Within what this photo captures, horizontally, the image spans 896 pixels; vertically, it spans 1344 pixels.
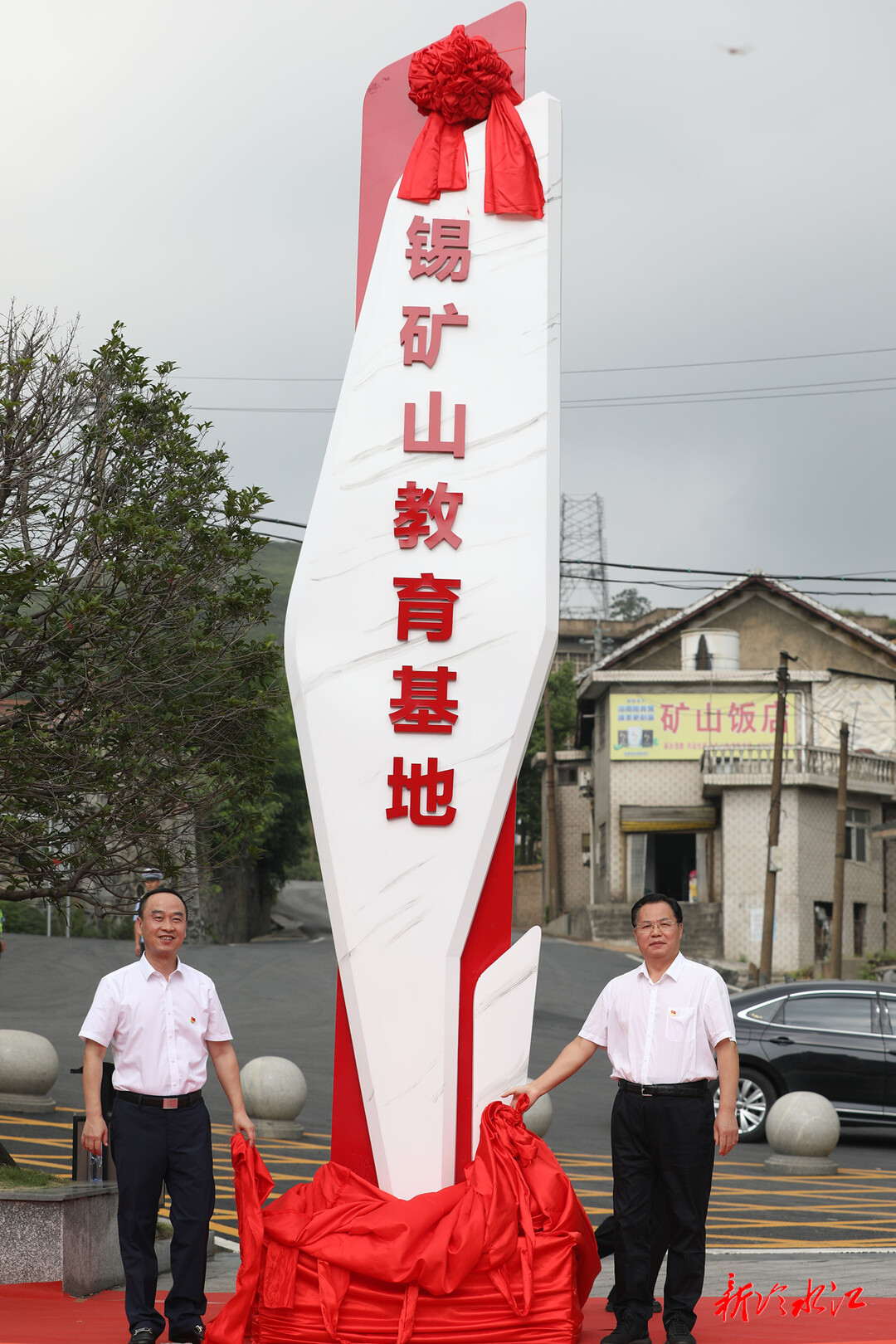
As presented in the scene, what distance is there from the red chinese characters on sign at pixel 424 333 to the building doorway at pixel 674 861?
3133 centimetres

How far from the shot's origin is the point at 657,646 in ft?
125

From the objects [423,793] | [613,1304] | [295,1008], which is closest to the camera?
[613,1304]

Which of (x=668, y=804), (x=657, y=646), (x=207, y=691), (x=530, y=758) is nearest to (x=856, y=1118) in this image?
(x=207, y=691)

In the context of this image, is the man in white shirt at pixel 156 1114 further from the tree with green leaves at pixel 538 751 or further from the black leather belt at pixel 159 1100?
the tree with green leaves at pixel 538 751

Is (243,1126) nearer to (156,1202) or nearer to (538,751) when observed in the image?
(156,1202)

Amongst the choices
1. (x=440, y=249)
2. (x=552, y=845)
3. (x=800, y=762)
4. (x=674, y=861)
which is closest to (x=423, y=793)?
(x=440, y=249)

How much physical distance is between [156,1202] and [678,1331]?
6.20ft

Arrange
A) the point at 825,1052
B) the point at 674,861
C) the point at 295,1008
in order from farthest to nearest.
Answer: the point at 674,861 < the point at 295,1008 < the point at 825,1052

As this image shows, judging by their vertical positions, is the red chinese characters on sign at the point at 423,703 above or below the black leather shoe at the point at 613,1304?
above

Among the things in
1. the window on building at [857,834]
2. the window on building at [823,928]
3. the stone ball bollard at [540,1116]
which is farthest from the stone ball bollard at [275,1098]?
the window on building at [857,834]

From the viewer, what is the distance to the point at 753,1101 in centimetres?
1250

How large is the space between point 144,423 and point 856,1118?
8.65 metres

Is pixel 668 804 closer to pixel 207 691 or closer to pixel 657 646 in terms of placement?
pixel 657 646

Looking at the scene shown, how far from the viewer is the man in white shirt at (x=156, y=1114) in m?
4.93
